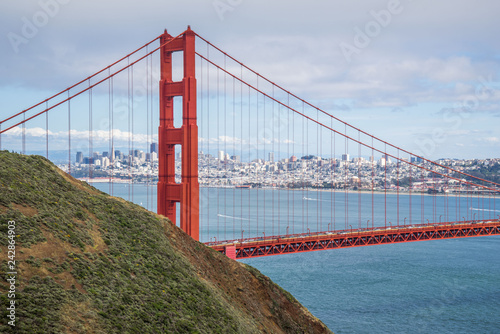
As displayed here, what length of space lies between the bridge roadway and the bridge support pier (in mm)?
4230

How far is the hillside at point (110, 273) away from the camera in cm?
1213

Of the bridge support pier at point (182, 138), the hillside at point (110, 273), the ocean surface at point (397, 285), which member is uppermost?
the bridge support pier at point (182, 138)

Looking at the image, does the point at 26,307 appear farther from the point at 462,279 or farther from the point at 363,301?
the point at 462,279

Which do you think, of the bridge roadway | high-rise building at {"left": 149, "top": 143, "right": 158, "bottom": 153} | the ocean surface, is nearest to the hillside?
the bridge roadway

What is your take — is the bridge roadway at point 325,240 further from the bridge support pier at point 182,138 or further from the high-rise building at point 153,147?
the high-rise building at point 153,147

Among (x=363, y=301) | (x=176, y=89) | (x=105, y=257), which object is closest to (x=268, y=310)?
(x=105, y=257)

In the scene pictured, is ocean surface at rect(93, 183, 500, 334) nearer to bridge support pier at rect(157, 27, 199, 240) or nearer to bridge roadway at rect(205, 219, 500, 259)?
bridge roadway at rect(205, 219, 500, 259)

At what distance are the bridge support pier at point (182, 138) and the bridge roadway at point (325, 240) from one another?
167 inches

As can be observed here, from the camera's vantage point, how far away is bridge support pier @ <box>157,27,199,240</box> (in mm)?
31531

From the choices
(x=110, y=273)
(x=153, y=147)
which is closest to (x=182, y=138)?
(x=110, y=273)

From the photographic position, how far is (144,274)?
54.6 ft

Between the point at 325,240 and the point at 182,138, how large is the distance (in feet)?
54.3

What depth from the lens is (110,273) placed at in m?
15.0

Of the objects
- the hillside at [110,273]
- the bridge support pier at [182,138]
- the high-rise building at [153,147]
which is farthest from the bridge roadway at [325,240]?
the high-rise building at [153,147]
